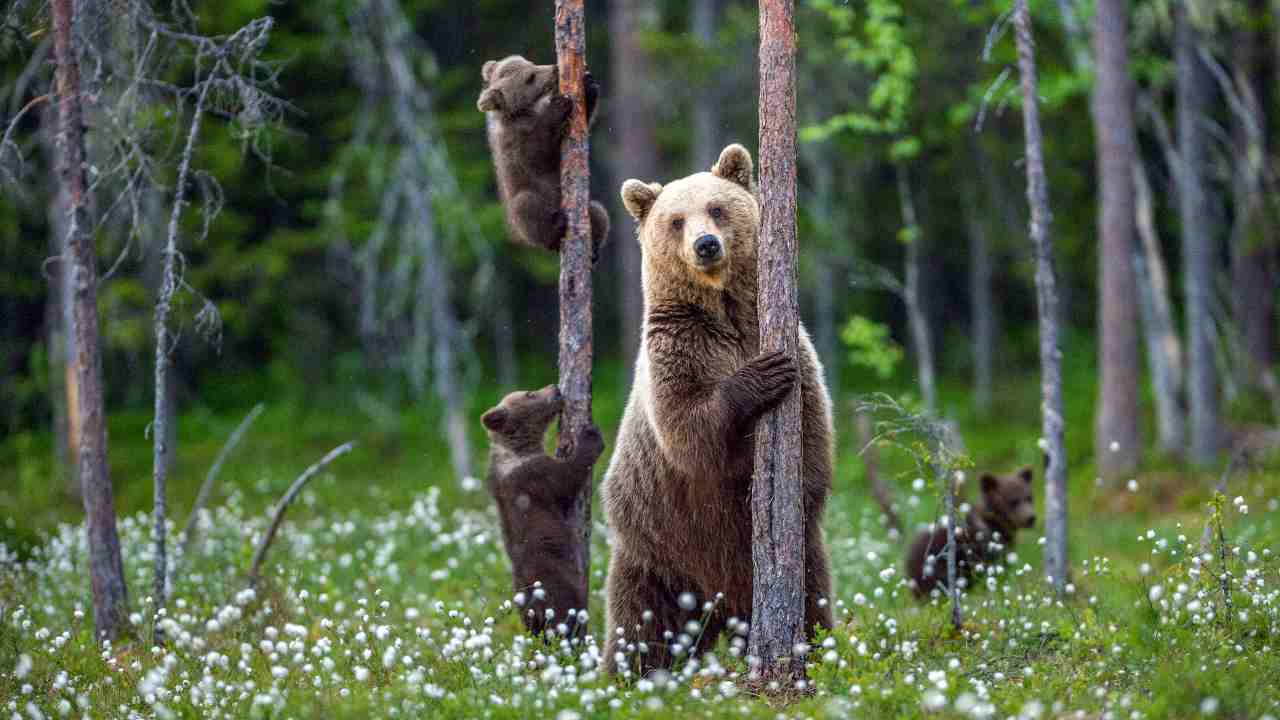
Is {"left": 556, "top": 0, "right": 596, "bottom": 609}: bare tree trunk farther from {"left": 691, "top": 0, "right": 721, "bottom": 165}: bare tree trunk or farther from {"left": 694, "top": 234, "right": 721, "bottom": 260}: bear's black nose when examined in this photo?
{"left": 691, "top": 0, "right": 721, "bottom": 165}: bare tree trunk

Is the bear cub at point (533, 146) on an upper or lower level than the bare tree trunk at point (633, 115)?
lower

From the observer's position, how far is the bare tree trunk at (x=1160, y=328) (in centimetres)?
1445

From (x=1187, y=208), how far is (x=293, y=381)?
1578 cm

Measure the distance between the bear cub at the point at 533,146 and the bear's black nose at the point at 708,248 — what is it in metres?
1.26

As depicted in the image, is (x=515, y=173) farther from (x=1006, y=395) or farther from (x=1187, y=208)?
(x=1006, y=395)

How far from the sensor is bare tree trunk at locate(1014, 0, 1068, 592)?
8422mm

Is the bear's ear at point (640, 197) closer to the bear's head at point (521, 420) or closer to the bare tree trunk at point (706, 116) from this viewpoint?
the bear's head at point (521, 420)

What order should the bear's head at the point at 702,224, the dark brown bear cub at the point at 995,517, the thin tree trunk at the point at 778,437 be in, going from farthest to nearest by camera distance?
1. the dark brown bear cub at the point at 995,517
2. the bear's head at the point at 702,224
3. the thin tree trunk at the point at 778,437

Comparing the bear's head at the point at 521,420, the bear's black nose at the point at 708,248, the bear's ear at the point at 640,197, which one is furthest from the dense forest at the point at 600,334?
the bear's ear at the point at 640,197

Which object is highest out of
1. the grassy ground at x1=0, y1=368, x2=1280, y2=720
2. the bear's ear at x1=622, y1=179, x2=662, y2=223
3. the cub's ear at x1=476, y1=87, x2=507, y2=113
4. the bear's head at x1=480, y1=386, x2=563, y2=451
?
the cub's ear at x1=476, y1=87, x2=507, y2=113

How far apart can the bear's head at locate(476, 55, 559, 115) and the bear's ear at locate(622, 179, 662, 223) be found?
103 centimetres

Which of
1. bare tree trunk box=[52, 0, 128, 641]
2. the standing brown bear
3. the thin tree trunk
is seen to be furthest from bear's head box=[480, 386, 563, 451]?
bare tree trunk box=[52, 0, 128, 641]

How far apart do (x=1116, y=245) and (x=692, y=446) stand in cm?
932

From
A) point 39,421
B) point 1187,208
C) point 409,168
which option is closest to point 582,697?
point 409,168
